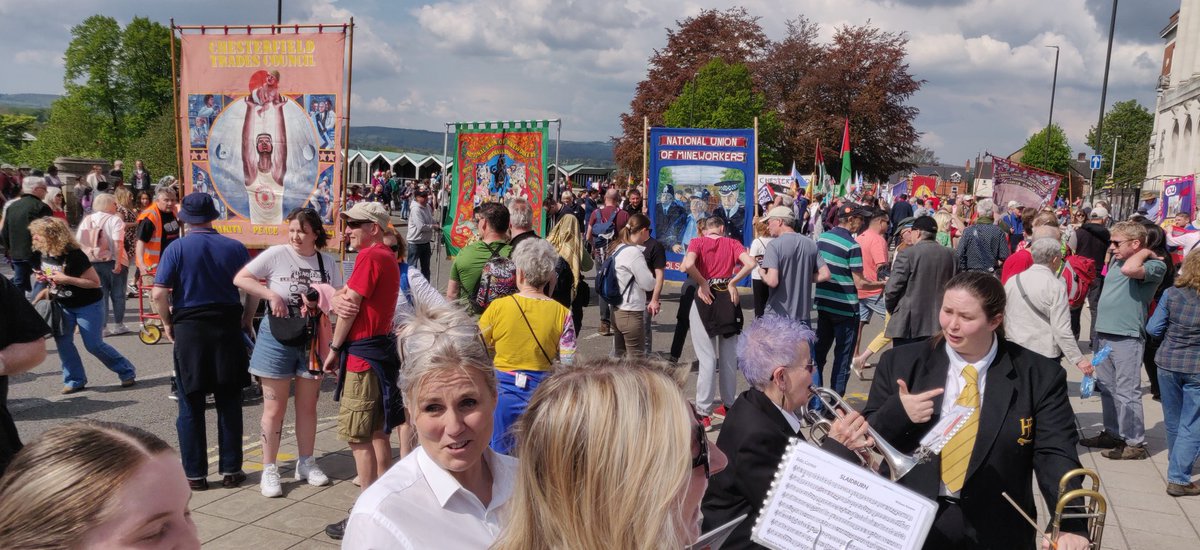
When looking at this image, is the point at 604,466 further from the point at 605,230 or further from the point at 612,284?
the point at 605,230

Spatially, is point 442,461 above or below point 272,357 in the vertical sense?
above

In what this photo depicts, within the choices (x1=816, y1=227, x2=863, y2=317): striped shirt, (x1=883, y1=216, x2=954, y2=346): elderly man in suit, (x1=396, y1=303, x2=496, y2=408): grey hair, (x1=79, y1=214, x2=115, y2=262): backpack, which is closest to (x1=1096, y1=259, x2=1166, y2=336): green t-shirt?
(x1=883, y1=216, x2=954, y2=346): elderly man in suit

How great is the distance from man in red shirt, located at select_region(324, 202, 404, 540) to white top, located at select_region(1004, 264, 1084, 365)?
4.53m

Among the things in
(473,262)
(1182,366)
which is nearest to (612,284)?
(473,262)

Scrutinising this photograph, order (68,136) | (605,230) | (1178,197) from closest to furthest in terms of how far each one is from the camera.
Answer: (1178,197), (605,230), (68,136)

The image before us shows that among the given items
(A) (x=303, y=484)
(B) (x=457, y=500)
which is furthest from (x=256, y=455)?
(B) (x=457, y=500)

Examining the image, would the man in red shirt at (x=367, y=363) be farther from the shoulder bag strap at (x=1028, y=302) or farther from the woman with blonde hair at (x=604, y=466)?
the shoulder bag strap at (x=1028, y=302)

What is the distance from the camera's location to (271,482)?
17.1 feet

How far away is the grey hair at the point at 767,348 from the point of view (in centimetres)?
347

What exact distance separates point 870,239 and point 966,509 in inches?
272

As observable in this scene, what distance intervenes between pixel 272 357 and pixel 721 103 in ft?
133

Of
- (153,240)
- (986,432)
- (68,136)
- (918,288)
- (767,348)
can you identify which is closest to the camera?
(986,432)

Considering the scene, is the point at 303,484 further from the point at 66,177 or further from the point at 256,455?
the point at 66,177

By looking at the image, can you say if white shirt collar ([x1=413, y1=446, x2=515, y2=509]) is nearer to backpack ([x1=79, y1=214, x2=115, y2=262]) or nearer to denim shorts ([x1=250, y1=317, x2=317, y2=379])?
denim shorts ([x1=250, y1=317, x2=317, y2=379])
